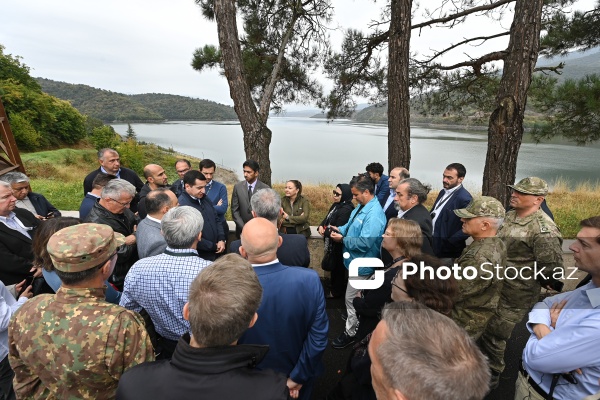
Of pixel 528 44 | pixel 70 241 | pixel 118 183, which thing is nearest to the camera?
pixel 70 241

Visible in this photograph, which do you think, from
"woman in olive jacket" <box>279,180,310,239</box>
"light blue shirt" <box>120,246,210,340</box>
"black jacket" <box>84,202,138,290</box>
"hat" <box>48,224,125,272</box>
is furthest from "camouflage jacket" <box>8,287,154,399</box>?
"woman in olive jacket" <box>279,180,310,239</box>

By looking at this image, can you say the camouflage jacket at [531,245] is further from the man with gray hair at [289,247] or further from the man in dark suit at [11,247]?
the man in dark suit at [11,247]

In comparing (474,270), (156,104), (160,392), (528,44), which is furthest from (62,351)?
(156,104)

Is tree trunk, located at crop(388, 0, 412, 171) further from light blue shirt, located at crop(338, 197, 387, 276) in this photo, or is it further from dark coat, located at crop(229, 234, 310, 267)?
dark coat, located at crop(229, 234, 310, 267)

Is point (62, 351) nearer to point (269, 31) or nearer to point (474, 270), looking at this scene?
point (474, 270)

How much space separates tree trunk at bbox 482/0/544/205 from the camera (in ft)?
12.7

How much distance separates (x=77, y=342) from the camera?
1.21 m

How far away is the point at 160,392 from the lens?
39.2 inches

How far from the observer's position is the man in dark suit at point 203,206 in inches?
125

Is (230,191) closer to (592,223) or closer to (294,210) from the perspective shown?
(294,210)

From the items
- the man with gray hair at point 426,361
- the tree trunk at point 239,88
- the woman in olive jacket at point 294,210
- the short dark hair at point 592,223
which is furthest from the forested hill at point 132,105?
the man with gray hair at point 426,361

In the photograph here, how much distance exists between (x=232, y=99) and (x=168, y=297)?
364 cm

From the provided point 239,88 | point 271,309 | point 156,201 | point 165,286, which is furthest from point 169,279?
point 239,88

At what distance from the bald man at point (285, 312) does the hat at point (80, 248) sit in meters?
0.64
